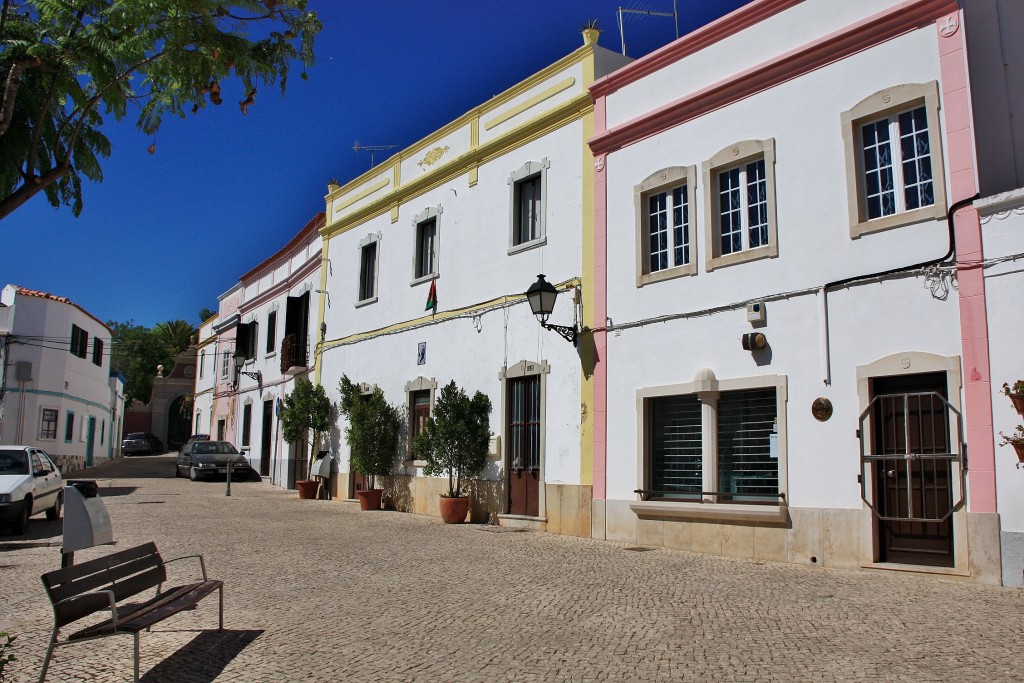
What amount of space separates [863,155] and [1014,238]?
213cm

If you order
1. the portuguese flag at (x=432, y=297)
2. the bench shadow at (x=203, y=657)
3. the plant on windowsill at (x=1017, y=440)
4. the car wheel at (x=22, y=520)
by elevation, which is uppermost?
the portuguese flag at (x=432, y=297)

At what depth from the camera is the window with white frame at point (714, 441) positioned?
1049 centimetres

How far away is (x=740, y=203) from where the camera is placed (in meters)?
11.2

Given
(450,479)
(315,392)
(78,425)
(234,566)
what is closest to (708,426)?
(450,479)

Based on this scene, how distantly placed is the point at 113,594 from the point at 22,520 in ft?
28.9

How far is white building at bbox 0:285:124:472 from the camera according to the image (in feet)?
92.7

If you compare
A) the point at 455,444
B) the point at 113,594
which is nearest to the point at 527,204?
the point at 455,444

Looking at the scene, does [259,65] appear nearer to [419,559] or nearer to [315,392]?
[419,559]

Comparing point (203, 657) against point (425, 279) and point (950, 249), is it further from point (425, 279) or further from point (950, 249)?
point (425, 279)

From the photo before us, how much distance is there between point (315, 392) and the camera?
2067 cm

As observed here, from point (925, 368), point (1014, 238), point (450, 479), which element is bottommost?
point (450, 479)

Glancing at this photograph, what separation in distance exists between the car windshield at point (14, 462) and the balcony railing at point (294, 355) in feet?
32.0

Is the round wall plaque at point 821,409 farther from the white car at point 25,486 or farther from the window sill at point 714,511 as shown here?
the white car at point 25,486

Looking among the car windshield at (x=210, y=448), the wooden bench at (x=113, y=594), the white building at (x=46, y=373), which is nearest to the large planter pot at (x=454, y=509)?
the wooden bench at (x=113, y=594)
